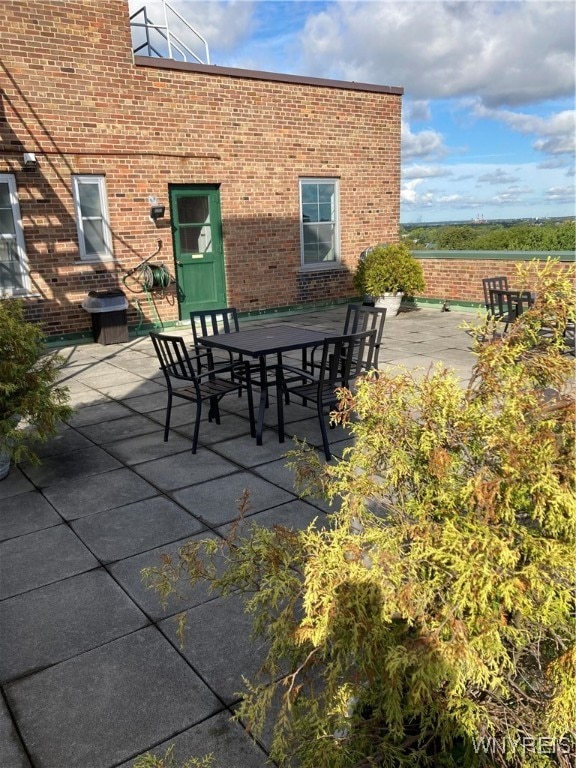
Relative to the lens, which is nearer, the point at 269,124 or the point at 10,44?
the point at 10,44

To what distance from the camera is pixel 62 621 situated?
284 centimetres

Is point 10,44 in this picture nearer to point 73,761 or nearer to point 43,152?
point 43,152

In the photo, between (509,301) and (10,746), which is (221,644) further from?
(509,301)

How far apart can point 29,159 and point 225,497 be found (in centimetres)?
683

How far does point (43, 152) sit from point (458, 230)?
1853 cm

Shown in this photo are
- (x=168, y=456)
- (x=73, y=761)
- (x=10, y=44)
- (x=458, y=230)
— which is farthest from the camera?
(x=458, y=230)

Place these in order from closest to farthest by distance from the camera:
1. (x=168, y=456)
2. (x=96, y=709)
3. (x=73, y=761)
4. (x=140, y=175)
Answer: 1. (x=73, y=761)
2. (x=96, y=709)
3. (x=168, y=456)
4. (x=140, y=175)

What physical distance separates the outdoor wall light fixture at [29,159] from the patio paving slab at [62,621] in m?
7.31

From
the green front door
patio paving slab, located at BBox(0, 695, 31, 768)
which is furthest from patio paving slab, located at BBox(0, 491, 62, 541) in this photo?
the green front door

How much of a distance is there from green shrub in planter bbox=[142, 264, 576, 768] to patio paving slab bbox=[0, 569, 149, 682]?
4.21 ft

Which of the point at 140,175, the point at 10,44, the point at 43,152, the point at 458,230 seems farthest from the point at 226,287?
the point at 458,230

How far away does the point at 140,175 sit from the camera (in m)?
9.79

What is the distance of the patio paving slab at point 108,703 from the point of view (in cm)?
213

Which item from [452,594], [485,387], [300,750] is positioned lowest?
[300,750]
